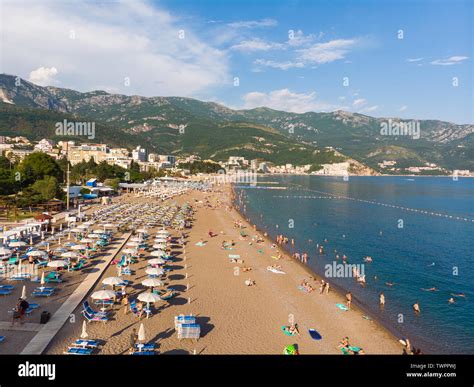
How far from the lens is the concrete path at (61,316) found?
40.8 feet

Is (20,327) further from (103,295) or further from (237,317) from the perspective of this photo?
(237,317)

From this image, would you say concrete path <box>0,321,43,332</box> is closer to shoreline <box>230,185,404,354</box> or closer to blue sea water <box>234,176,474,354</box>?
shoreline <box>230,185,404,354</box>

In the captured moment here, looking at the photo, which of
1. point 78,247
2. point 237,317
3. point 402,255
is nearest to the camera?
point 237,317

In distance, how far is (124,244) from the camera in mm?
29844

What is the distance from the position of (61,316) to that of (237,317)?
25.5 ft

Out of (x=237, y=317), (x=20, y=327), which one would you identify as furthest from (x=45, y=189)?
(x=237, y=317)

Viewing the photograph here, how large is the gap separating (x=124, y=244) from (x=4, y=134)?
161675mm

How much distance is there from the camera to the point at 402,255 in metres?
34.6

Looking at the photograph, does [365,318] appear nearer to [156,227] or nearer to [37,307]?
[37,307]

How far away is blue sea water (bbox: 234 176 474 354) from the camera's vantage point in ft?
62.9

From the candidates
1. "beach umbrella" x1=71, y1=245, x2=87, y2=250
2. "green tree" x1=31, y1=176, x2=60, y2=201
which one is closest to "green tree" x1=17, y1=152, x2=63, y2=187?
"green tree" x1=31, y1=176, x2=60, y2=201

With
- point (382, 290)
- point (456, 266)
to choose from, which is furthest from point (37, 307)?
point (456, 266)

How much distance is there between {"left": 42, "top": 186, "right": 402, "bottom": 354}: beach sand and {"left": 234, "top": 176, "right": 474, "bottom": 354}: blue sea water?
2598mm

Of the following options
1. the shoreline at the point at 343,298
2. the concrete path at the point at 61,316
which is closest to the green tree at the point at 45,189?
the concrete path at the point at 61,316
